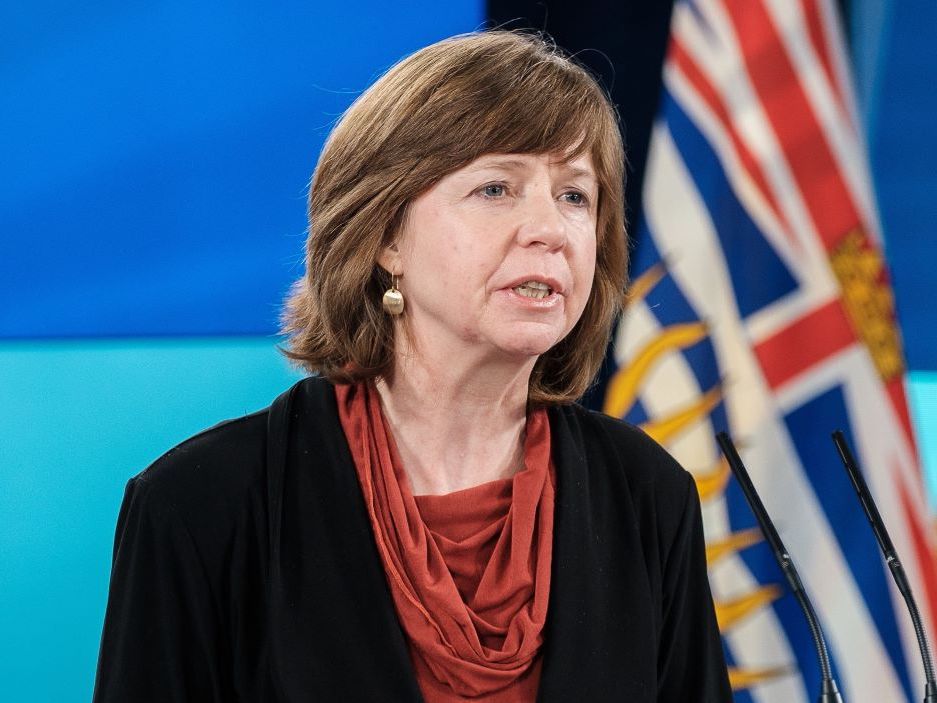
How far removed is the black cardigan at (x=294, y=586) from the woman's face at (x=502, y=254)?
21 cm

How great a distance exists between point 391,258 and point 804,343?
1.33 metres

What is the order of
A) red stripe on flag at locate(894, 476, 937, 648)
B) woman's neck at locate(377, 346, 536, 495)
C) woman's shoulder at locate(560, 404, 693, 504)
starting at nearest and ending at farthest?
woman's neck at locate(377, 346, 536, 495) → woman's shoulder at locate(560, 404, 693, 504) → red stripe on flag at locate(894, 476, 937, 648)

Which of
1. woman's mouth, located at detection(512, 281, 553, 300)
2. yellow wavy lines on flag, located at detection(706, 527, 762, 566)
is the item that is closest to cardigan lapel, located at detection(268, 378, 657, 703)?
woman's mouth, located at detection(512, 281, 553, 300)

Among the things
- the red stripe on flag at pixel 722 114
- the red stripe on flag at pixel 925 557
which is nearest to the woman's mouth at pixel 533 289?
the red stripe on flag at pixel 722 114

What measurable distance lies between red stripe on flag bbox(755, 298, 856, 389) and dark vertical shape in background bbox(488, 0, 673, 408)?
0.33 m

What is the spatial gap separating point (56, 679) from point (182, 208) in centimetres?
92

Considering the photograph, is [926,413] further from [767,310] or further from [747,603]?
[747,603]

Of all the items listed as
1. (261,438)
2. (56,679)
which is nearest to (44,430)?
(56,679)

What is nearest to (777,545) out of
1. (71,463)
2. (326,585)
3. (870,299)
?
(326,585)

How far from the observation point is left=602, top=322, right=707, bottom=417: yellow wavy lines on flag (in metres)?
2.49

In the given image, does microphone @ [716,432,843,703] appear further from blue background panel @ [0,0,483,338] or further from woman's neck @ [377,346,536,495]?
blue background panel @ [0,0,483,338]

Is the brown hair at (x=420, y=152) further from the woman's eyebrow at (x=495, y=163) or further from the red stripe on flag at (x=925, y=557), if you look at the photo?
the red stripe on flag at (x=925, y=557)

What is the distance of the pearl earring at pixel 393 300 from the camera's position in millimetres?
1427

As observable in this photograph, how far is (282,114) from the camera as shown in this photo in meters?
2.43
